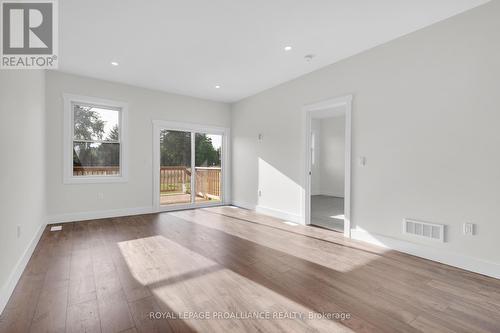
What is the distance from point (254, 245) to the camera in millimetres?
3404

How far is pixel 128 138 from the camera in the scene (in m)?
5.16

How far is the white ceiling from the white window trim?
551 mm

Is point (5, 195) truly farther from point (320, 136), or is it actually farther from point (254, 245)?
point (320, 136)

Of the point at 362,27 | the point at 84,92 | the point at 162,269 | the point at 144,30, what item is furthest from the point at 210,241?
the point at 84,92

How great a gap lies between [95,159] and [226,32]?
12.3 feet

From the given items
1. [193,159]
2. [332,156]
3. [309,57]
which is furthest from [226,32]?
[332,156]

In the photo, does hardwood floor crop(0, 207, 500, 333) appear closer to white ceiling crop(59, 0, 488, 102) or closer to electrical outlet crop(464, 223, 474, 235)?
electrical outlet crop(464, 223, 474, 235)

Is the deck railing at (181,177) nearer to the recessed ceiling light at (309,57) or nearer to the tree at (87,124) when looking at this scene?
the tree at (87,124)

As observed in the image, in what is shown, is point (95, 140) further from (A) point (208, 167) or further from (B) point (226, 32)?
(B) point (226, 32)

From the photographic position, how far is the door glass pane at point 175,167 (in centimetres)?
569

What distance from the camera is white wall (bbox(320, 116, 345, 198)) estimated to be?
8219mm

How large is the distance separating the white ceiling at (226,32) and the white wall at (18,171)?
96 cm

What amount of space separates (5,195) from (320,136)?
27.6 feet

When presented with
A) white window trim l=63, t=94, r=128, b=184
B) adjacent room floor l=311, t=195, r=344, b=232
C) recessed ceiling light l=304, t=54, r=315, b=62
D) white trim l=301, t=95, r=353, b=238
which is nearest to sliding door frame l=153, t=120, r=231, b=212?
white window trim l=63, t=94, r=128, b=184
